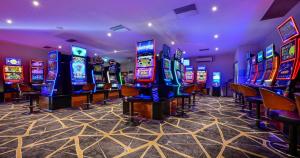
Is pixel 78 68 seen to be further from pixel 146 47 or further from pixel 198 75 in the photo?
pixel 198 75

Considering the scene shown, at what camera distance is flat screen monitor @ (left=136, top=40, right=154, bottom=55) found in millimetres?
4309

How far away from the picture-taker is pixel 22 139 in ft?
9.09

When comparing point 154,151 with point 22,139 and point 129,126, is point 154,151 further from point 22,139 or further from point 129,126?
point 22,139

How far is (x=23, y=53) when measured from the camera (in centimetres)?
870

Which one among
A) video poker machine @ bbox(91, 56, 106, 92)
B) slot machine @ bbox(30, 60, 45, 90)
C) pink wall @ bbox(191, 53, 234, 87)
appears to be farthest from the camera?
pink wall @ bbox(191, 53, 234, 87)

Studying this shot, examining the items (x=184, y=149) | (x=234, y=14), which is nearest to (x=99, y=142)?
(x=184, y=149)

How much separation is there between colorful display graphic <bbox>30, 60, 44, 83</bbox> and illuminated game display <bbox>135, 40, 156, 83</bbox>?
293 inches

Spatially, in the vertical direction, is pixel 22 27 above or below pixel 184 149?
above

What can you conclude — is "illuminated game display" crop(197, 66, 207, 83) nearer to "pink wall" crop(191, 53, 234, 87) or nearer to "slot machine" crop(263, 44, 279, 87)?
"pink wall" crop(191, 53, 234, 87)

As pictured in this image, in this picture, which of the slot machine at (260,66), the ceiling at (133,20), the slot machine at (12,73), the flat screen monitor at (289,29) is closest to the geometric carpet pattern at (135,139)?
the flat screen monitor at (289,29)

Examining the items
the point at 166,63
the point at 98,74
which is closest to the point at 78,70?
the point at 98,74

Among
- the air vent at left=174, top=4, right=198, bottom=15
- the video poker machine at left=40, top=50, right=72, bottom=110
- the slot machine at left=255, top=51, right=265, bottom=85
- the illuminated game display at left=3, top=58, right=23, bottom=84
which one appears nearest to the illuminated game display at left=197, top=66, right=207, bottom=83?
the slot machine at left=255, top=51, right=265, bottom=85

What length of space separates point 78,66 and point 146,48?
3.28 m

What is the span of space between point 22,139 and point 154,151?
95.4 inches
